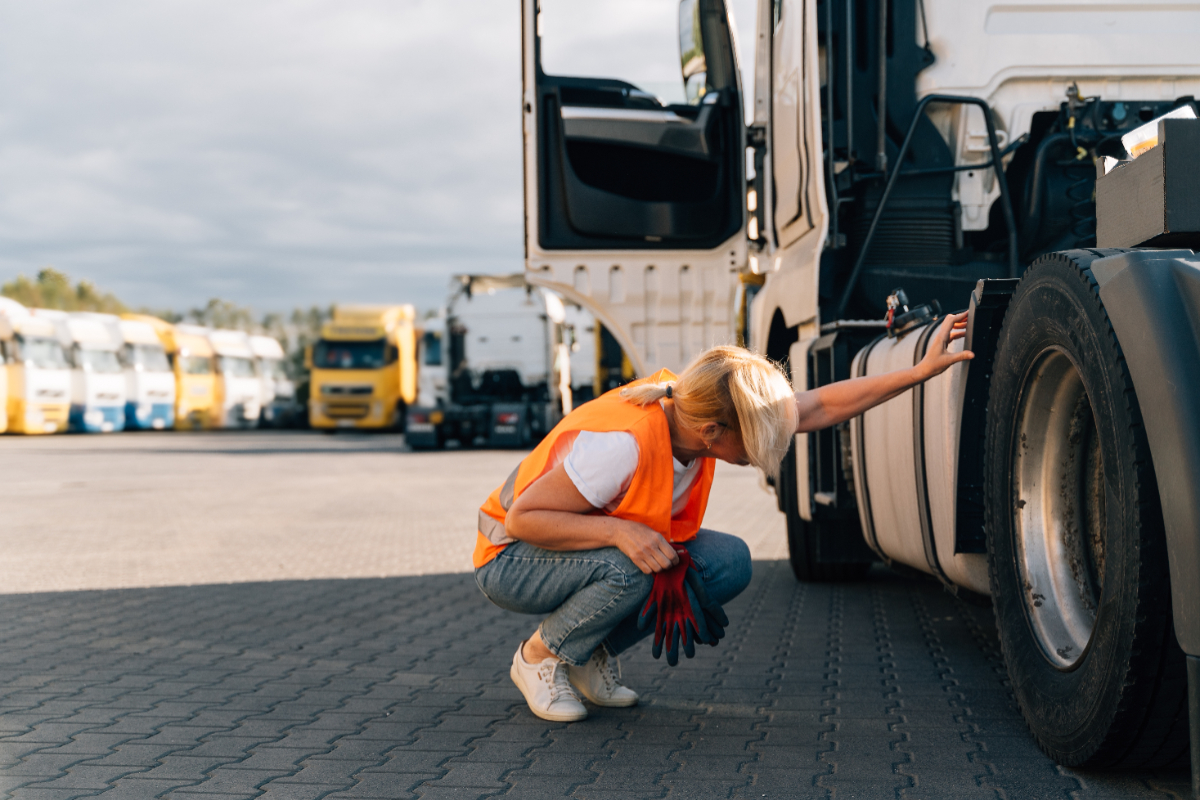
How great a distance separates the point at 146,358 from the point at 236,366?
5026 mm

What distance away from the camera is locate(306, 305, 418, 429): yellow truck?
34.5 metres

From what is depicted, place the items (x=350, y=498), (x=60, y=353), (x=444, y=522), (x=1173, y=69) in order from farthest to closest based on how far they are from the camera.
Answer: (x=60, y=353), (x=350, y=498), (x=444, y=522), (x=1173, y=69)

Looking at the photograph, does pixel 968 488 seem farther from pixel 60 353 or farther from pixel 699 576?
pixel 60 353

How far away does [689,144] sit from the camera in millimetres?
6375

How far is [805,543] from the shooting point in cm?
645

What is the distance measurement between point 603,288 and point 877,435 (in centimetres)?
251

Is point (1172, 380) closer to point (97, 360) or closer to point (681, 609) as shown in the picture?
point (681, 609)

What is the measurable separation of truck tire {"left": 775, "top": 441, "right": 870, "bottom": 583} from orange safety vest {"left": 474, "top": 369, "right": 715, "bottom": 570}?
7.87 ft

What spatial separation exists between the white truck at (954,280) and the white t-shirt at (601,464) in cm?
95

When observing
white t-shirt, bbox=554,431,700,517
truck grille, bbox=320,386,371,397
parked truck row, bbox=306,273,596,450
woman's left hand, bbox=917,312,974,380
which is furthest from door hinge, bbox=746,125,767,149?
truck grille, bbox=320,386,371,397

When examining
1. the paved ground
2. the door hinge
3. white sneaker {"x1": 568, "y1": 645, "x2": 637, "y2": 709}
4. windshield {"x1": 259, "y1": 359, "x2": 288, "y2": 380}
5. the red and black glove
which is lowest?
the paved ground

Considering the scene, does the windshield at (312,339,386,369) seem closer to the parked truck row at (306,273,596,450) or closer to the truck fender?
the parked truck row at (306,273,596,450)

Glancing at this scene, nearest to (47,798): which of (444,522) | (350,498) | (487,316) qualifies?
(444,522)

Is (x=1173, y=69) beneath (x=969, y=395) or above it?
above
